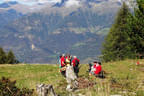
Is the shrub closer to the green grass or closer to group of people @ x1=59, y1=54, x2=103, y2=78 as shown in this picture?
the green grass

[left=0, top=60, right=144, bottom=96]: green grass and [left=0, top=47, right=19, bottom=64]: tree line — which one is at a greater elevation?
[left=0, top=60, right=144, bottom=96]: green grass

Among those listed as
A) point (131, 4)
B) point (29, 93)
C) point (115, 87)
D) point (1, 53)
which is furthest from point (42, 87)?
point (1, 53)

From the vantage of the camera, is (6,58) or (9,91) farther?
Result: (6,58)

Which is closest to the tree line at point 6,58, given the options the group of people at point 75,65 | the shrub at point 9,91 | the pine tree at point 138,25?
the pine tree at point 138,25

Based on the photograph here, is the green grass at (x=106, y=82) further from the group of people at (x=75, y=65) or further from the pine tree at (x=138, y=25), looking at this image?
the pine tree at (x=138, y=25)

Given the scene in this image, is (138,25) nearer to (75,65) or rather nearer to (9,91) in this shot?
(75,65)

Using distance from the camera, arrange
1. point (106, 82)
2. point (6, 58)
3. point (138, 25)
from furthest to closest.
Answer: point (6, 58) < point (138, 25) < point (106, 82)

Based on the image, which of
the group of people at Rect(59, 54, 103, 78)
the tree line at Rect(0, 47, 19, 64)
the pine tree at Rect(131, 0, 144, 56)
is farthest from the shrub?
the tree line at Rect(0, 47, 19, 64)

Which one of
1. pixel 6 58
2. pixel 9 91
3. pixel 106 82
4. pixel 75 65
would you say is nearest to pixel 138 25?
pixel 75 65

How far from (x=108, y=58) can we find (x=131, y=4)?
104 ft

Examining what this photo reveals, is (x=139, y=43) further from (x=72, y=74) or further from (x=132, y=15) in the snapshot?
(x=72, y=74)

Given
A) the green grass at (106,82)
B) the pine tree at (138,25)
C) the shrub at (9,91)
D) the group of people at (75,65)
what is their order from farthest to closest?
the pine tree at (138,25), the group of people at (75,65), the green grass at (106,82), the shrub at (9,91)

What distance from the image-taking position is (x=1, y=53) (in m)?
71.8

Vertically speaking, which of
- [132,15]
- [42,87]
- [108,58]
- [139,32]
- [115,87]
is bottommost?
[108,58]
